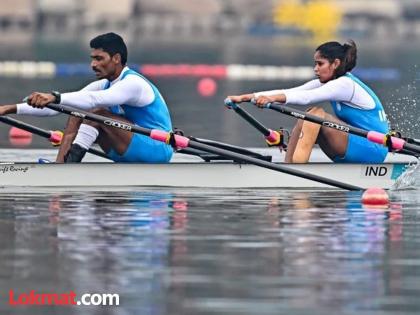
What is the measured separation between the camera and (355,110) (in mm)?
17141

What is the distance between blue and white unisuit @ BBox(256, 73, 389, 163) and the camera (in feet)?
55.5

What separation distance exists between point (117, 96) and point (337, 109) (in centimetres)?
223

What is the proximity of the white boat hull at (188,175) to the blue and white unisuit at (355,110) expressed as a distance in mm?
225

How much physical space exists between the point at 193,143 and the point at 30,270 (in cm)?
476

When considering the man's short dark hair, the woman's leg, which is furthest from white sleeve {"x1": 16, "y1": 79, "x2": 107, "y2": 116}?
the woman's leg

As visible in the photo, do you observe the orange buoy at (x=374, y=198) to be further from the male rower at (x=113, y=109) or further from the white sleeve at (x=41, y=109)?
the white sleeve at (x=41, y=109)

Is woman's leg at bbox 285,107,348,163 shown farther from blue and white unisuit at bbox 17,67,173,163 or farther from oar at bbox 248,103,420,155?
blue and white unisuit at bbox 17,67,173,163

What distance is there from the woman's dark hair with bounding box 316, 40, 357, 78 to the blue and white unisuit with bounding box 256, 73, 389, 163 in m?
0.08

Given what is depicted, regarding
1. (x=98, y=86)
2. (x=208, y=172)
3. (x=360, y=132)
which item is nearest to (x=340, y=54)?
(x=360, y=132)

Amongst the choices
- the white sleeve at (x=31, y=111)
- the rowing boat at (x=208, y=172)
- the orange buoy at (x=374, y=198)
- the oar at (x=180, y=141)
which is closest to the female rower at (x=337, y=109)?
the rowing boat at (x=208, y=172)

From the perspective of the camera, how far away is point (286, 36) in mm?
106750

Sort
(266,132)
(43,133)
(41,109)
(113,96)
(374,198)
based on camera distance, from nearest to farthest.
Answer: (374,198), (113,96), (41,109), (43,133), (266,132)

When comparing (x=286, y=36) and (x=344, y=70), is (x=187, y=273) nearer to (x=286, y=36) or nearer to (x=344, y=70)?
(x=344, y=70)

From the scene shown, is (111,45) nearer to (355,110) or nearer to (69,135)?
(69,135)
